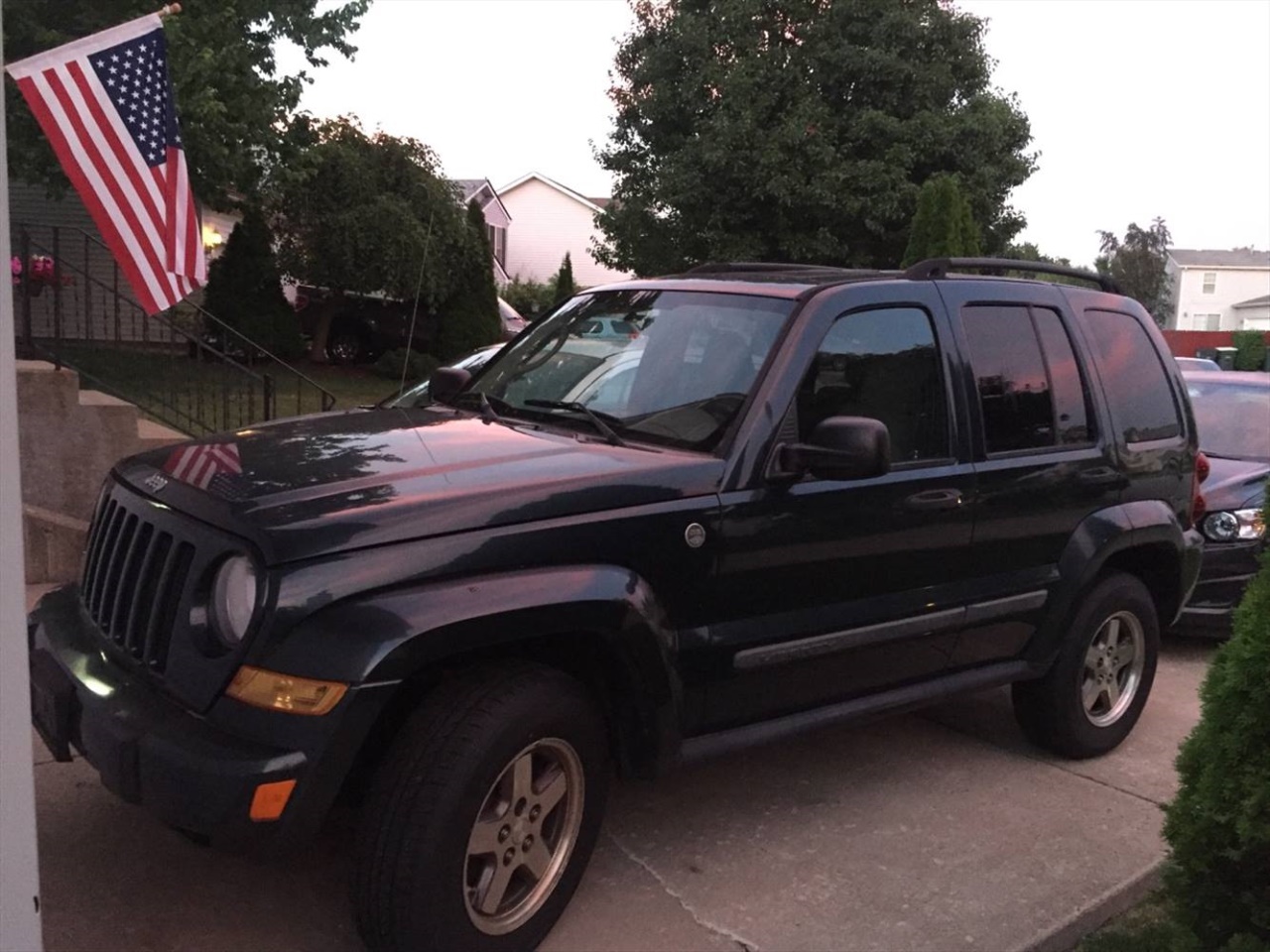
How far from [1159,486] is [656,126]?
20479mm

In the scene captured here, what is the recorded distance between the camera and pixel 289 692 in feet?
8.72

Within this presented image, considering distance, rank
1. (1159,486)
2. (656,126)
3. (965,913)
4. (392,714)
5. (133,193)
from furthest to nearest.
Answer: (656,126), (133,193), (1159,486), (965,913), (392,714)

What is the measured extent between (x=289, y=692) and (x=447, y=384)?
6.70 ft

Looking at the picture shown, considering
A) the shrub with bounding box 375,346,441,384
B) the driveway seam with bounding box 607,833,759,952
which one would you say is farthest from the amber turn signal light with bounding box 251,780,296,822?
the shrub with bounding box 375,346,441,384

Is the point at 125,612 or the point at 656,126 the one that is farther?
the point at 656,126

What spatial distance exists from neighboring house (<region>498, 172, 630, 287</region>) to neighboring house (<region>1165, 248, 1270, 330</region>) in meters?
47.2

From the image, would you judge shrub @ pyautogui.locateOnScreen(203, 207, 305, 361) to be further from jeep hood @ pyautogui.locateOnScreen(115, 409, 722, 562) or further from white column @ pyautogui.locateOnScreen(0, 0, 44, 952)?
white column @ pyautogui.locateOnScreen(0, 0, 44, 952)

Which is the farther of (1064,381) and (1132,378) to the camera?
(1132,378)

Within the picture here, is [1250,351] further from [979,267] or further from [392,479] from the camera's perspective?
[392,479]

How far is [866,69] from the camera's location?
2170cm

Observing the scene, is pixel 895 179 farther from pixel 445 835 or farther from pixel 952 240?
pixel 445 835

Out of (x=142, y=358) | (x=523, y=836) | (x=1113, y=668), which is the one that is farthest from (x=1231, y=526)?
(x=142, y=358)

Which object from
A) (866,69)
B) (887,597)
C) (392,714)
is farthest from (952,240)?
(392,714)

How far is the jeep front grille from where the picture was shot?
115 inches
